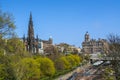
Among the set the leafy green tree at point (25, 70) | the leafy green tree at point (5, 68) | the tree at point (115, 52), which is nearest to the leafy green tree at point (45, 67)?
the leafy green tree at point (25, 70)

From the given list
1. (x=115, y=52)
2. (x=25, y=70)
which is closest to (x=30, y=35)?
(x=25, y=70)

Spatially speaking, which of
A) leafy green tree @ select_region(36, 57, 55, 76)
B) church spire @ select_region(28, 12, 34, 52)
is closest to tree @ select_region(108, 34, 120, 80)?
leafy green tree @ select_region(36, 57, 55, 76)

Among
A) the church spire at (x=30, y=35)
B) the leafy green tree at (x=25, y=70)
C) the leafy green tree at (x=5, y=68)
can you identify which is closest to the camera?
the leafy green tree at (x=5, y=68)

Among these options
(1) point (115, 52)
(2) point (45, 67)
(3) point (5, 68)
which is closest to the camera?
(1) point (115, 52)

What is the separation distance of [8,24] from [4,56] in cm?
302

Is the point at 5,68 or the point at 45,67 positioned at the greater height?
Answer: the point at 5,68

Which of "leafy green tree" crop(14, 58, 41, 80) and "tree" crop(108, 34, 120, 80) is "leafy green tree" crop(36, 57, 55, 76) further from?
"tree" crop(108, 34, 120, 80)

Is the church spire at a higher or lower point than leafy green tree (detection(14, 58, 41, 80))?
higher

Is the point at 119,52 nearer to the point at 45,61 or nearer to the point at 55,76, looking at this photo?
the point at 45,61

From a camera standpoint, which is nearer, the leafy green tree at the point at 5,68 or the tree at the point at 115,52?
the tree at the point at 115,52

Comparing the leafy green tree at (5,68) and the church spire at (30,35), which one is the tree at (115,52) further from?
the church spire at (30,35)

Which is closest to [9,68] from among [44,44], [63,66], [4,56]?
[4,56]

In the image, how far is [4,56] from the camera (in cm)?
2847

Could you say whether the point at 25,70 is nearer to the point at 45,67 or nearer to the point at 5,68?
the point at 5,68
